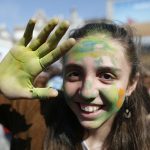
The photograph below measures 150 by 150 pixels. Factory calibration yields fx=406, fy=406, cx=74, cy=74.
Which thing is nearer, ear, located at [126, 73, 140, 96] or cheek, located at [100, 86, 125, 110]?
cheek, located at [100, 86, 125, 110]

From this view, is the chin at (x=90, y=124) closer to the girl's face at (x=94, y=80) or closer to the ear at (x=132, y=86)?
the girl's face at (x=94, y=80)

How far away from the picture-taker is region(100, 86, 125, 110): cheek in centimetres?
171

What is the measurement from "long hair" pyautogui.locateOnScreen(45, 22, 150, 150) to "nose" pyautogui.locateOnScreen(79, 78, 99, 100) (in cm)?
23

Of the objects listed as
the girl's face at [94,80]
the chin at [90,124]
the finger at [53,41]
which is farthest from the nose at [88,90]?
the finger at [53,41]

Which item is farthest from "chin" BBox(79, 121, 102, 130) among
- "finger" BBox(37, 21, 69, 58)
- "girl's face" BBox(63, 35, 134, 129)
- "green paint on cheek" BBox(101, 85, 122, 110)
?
"finger" BBox(37, 21, 69, 58)

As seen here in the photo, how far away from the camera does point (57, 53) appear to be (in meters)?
1.50

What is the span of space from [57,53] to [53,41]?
55 mm

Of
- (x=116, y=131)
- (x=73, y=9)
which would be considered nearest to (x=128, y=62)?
(x=116, y=131)

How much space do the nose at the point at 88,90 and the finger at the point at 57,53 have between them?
0.69ft

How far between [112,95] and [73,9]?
17.9 m

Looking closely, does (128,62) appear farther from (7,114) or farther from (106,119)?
(7,114)

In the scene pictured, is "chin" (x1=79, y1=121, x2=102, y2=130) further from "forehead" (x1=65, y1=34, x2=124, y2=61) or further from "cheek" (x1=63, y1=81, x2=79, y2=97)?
"forehead" (x1=65, y1=34, x2=124, y2=61)

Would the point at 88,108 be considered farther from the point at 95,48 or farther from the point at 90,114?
the point at 95,48

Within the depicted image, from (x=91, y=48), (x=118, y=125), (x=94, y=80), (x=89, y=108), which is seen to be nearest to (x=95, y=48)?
(x=91, y=48)
